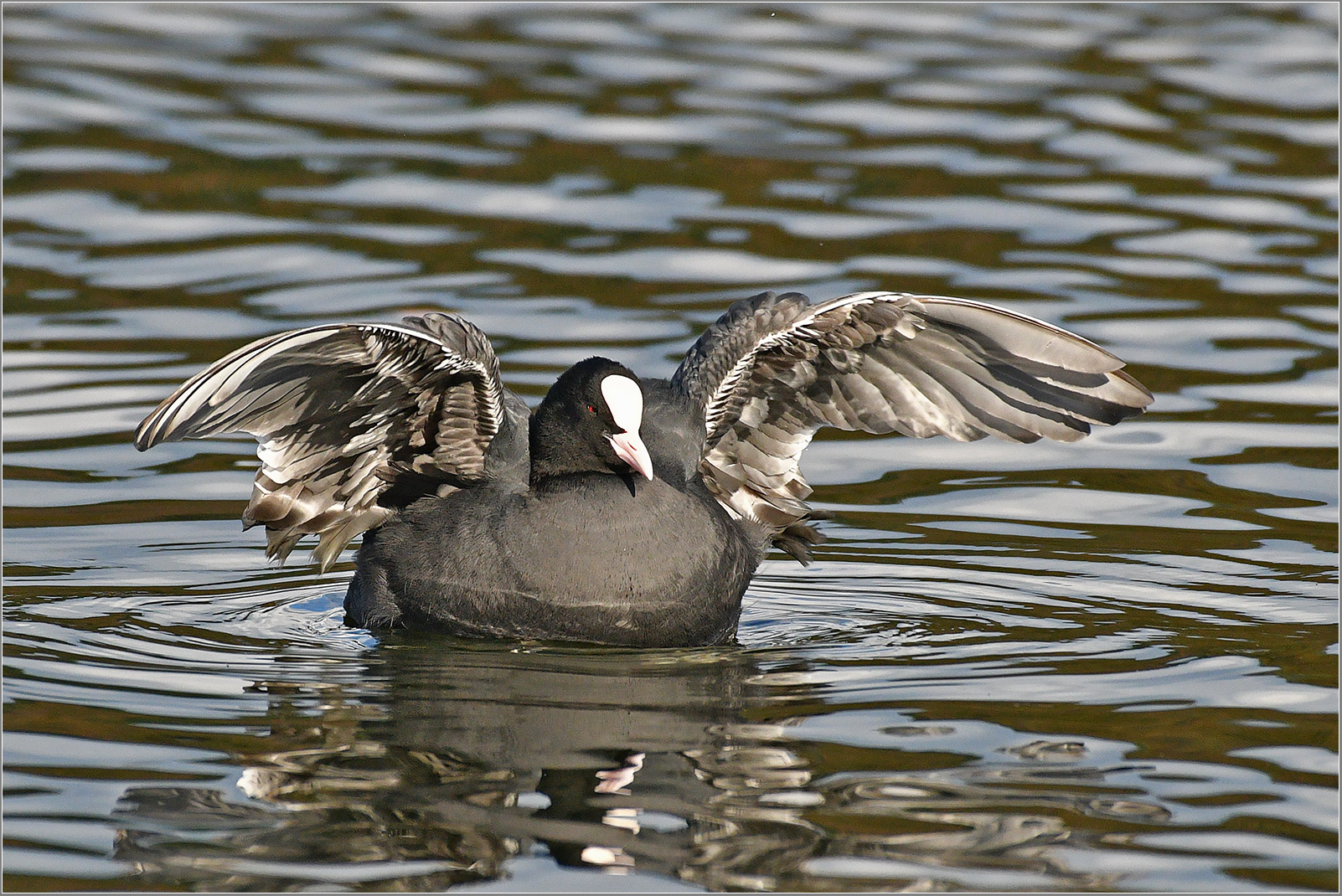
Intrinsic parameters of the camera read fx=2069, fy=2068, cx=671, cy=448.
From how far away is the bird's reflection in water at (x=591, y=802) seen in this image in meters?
5.12

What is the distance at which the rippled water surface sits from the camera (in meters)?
5.48

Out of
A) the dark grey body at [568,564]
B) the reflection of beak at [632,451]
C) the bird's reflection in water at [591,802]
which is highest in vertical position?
the reflection of beak at [632,451]

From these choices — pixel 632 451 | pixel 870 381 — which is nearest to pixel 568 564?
pixel 632 451

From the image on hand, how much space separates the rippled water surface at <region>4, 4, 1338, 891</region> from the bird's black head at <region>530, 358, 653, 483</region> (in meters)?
0.68

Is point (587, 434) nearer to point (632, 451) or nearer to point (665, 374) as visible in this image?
point (632, 451)

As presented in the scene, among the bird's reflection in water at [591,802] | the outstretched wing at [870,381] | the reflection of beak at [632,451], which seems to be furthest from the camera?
the outstretched wing at [870,381]

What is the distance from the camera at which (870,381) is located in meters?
8.12

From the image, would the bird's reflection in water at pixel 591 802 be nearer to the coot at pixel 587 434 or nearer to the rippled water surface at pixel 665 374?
the rippled water surface at pixel 665 374

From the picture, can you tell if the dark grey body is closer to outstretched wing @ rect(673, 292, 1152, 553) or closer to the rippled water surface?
the rippled water surface

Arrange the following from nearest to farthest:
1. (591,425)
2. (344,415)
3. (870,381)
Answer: (591,425) < (344,415) < (870,381)

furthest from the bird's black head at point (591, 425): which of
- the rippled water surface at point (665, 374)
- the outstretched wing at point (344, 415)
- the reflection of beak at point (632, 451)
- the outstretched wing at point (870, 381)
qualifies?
the rippled water surface at point (665, 374)

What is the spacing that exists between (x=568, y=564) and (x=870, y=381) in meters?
1.59

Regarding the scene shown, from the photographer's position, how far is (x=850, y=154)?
1483cm

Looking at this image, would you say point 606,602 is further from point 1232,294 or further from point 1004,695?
point 1232,294
